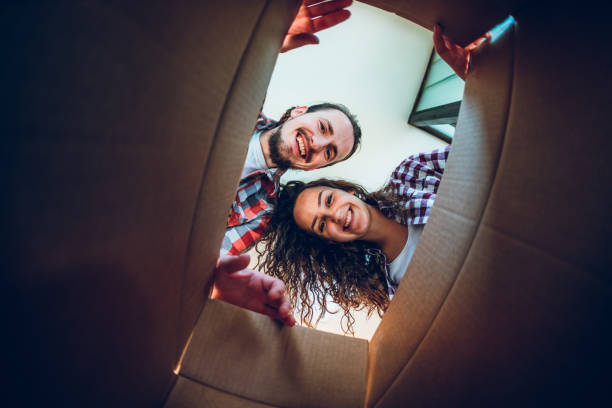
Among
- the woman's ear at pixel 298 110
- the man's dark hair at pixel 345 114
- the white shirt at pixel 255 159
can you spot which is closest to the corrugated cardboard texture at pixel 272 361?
the white shirt at pixel 255 159

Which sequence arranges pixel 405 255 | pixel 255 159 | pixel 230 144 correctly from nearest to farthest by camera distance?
pixel 230 144
pixel 405 255
pixel 255 159

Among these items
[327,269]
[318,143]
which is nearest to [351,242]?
[327,269]

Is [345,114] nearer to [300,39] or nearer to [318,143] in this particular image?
[318,143]

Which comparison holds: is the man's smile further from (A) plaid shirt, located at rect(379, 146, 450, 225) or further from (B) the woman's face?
(A) plaid shirt, located at rect(379, 146, 450, 225)

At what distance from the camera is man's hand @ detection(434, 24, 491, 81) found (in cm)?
53

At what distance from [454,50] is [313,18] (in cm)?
36

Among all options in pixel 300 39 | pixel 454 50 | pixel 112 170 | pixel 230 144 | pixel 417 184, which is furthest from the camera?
pixel 417 184

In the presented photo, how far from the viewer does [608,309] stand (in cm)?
33

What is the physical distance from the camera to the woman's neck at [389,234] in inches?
46.8

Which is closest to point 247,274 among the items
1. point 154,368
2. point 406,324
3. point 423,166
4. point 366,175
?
point 154,368

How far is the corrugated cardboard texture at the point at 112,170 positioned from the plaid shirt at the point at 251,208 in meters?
0.98

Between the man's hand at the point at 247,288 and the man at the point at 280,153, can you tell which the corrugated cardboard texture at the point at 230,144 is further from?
the man at the point at 280,153

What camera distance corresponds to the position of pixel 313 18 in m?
0.67

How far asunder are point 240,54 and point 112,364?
1.49ft
